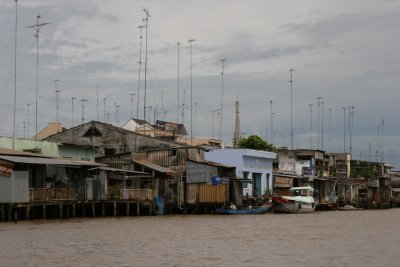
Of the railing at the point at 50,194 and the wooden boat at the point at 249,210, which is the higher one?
the railing at the point at 50,194

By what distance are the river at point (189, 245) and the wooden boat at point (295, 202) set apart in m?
17.2

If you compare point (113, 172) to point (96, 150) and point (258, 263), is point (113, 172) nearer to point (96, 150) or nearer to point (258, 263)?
point (96, 150)

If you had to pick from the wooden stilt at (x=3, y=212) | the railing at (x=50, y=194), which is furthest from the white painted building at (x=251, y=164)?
the wooden stilt at (x=3, y=212)

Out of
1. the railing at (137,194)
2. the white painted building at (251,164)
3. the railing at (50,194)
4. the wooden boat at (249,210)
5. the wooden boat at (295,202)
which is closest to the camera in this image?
the railing at (50,194)

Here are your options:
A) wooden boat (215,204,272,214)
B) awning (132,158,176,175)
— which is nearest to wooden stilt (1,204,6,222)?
awning (132,158,176,175)

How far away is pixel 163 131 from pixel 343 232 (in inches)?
1875

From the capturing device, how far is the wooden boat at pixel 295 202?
50906mm

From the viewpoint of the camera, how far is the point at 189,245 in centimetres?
2397

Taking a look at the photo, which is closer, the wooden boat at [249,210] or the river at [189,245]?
the river at [189,245]

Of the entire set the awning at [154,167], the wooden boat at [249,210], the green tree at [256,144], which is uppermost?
the green tree at [256,144]

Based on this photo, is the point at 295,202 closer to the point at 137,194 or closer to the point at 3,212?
the point at 137,194

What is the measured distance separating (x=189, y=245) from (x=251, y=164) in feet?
115

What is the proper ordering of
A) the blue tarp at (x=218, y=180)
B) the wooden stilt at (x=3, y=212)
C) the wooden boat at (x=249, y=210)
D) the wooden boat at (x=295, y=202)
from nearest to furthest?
1. the wooden stilt at (x=3, y=212)
2. the blue tarp at (x=218, y=180)
3. the wooden boat at (x=249, y=210)
4. the wooden boat at (x=295, y=202)

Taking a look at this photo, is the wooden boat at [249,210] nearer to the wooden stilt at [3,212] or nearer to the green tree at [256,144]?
the wooden stilt at [3,212]
